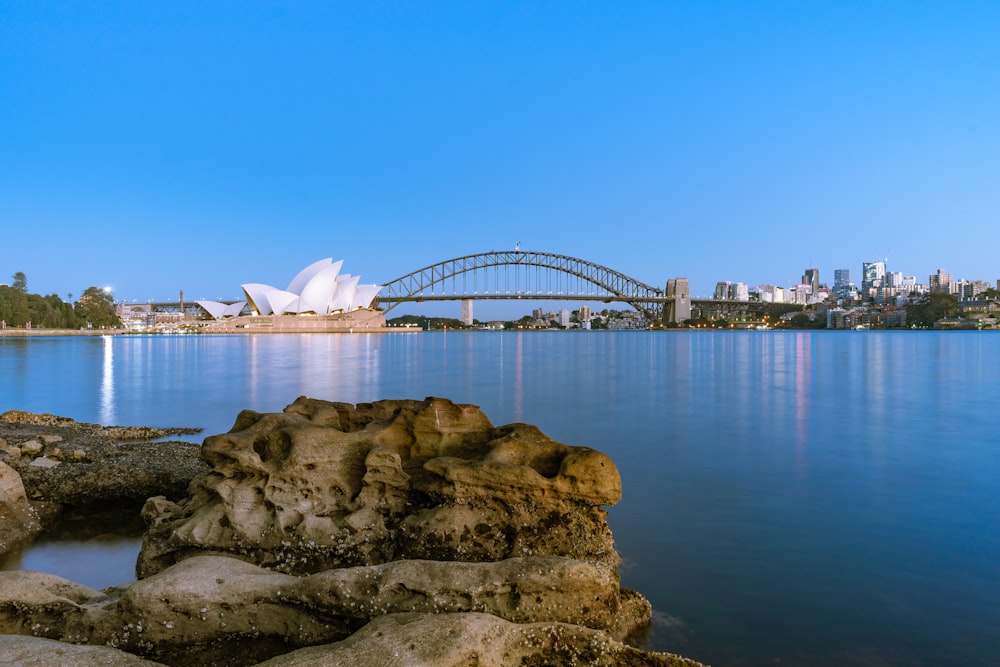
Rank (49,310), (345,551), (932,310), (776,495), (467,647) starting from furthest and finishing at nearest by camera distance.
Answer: (932,310) → (49,310) → (776,495) → (345,551) → (467,647)

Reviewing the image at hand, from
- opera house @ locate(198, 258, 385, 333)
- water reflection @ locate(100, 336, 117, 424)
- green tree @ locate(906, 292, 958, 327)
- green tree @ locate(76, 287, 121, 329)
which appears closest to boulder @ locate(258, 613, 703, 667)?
water reflection @ locate(100, 336, 117, 424)

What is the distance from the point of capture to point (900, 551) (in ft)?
15.1

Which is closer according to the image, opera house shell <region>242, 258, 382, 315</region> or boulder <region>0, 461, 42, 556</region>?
boulder <region>0, 461, 42, 556</region>

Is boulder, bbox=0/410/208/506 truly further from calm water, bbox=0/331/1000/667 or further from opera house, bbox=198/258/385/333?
opera house, bbox=198/258/385/333

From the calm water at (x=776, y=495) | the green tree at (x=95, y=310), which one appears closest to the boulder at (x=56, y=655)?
the calm water at (x=776, y=495)

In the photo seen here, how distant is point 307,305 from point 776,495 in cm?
7841

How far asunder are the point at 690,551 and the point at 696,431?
590cm

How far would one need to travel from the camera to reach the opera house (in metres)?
78.7

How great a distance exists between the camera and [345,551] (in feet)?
12.5

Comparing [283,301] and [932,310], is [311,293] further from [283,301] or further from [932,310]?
[932,310]

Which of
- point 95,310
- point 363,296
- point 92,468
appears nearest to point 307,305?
point 363,296

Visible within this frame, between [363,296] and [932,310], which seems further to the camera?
[932,310]

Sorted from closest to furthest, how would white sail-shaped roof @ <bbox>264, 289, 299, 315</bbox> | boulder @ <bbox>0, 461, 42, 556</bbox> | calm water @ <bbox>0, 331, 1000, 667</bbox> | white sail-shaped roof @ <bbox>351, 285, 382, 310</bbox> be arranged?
1. calm water @ <bbox>0, 331, 1000, 667</bbox>
2. boulder @ <bbox>0, 461, 42, 556</bbox>
3. white sail-shaped roof @ <bbox>264, 289, 299, 315</bbox>
4. white sail-shaped roof @ <bbox>351, 285, 382, 310</bbox>

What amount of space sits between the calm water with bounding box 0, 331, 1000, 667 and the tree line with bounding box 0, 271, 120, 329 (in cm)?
6246
